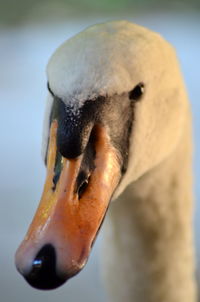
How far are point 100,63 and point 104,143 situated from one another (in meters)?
0.10

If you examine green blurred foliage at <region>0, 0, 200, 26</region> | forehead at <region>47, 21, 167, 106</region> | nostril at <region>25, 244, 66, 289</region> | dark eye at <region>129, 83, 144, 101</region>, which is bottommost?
green blurred foliage at <region>0, 0, 200, 26</region>

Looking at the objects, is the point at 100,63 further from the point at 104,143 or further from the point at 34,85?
the point at 34,85

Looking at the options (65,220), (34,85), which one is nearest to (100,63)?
(65,220)

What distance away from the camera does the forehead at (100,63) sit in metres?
0.73

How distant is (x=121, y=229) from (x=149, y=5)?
2626 millimetres

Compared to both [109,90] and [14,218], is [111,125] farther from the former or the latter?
[14,218]

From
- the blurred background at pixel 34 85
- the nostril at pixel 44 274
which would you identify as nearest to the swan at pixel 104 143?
the nostril at pixel 44 274

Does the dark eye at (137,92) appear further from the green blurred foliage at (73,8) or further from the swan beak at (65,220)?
the green blurred foliage at (73,8)

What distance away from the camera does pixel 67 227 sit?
0.69 m

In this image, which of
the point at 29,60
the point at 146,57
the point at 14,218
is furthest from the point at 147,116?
the point at 29,60

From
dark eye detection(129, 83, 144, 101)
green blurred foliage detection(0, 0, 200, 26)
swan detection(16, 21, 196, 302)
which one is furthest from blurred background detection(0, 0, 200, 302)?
dark eye detection(129, 83, 144, 101)

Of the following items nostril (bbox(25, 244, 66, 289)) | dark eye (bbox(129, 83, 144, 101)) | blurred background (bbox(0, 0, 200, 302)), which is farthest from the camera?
blurred background (bbox(0, 0, 200, 302))

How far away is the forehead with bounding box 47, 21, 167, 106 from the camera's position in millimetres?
→ 733

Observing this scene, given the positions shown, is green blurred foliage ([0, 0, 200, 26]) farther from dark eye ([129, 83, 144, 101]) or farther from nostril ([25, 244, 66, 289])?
nostril ([25, 244, 66, 289])
